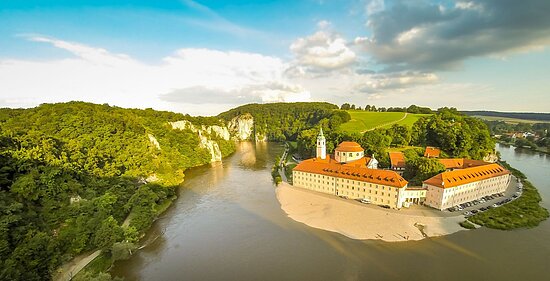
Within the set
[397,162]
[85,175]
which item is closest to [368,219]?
[397,162]

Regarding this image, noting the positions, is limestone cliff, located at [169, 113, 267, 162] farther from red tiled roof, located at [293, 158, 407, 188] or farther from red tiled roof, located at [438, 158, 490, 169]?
red tiled roof, located at [438, 158, 490, 169]

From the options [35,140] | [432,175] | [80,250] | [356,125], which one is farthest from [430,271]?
[356,125]

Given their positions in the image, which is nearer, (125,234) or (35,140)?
(125,234)

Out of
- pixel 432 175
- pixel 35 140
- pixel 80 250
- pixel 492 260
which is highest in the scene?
pixel 35 140

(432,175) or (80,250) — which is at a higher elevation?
(432,175)

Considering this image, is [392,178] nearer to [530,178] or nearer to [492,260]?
[492,260]

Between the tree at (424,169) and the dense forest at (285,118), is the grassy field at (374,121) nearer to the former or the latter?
the dense forest at (285,118)

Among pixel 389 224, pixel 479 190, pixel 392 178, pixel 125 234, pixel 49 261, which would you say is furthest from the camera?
pixel 479 190
